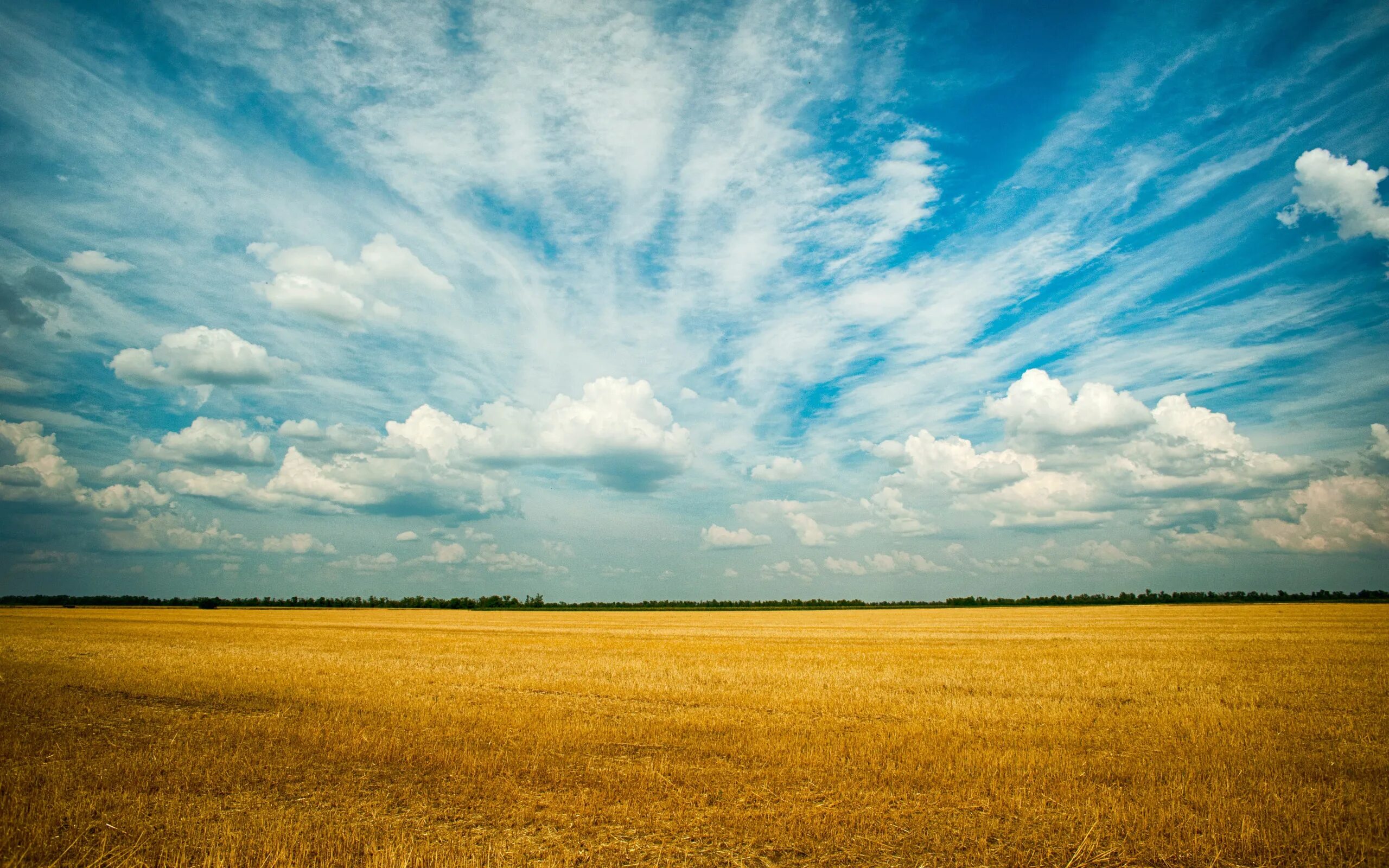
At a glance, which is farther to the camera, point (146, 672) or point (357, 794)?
point (146, 672)

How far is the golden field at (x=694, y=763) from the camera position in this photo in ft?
24.5

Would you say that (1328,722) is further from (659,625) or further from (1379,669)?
(659,625)

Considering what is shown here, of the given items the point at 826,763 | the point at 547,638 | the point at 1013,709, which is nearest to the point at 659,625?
the point at 547,638

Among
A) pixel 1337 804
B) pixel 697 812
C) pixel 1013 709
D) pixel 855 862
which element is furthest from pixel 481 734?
pixel 1337 804

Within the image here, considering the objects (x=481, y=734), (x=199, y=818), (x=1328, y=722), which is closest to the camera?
(x=199, y=818)

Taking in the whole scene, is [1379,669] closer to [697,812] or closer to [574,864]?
[697,812]

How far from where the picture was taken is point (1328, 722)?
537 inches

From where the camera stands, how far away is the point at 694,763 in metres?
10.7

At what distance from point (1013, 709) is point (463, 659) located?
65.3 ft

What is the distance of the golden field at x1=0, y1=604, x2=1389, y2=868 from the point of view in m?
7.47

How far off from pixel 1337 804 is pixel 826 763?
6787 millimetres

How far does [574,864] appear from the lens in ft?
Answer: 22.7

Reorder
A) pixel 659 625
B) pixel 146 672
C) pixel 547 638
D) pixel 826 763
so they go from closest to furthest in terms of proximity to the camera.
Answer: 1. pixel 826 763
2. pixel 146 672
3. pixel 547 638
4. pixel 659 625

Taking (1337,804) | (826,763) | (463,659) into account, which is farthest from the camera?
(463,659)
